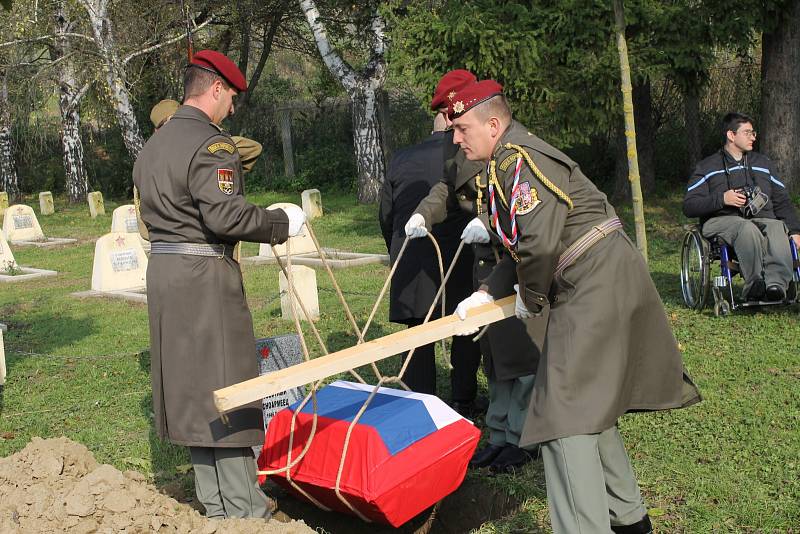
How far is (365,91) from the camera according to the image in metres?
19.0

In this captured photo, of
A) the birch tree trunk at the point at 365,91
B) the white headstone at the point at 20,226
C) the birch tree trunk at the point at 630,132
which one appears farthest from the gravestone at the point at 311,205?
the birch tree trunk at the point at 630,132

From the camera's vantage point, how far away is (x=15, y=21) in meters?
20.0

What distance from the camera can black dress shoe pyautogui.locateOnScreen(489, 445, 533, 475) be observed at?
17.0ft

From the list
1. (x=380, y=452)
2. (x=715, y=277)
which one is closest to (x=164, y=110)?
(x=380, y=452)

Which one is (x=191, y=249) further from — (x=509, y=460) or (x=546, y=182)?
(x=509, y=460)

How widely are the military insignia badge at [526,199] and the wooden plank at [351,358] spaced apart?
60 cm

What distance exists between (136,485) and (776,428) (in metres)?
3.53

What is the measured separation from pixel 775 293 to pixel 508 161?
4.71 meters

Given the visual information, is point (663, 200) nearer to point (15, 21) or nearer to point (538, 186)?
point (538, 186)

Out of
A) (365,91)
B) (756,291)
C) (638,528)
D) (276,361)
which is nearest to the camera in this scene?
(638,528)

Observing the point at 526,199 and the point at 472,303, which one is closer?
the point at 526,199

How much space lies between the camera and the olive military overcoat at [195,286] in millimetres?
4055

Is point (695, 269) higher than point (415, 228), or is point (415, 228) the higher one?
point (415, 228)

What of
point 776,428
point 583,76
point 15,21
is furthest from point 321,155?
point 776,428
